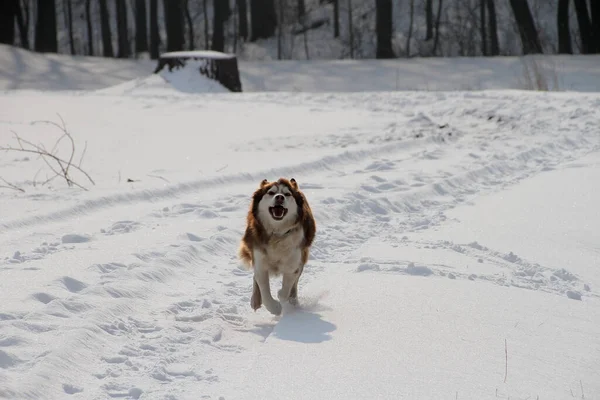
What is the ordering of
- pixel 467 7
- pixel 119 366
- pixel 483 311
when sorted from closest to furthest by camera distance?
1. pixel 119 366
2. pixel 483 311
3. pixel 467 7

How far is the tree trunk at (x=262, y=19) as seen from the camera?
41125 millimetres

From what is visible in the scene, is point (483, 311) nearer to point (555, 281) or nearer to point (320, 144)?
point (555, 281)

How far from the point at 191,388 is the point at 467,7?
145 feet

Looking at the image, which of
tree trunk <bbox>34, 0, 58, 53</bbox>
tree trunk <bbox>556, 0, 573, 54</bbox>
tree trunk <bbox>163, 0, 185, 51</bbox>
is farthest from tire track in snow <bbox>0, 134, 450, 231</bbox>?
tree trunk <bbox>34, 0, 58, 53</bbox>

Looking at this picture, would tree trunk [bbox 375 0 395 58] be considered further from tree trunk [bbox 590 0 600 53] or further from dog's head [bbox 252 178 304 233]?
dog's head [bbox 252 178 304 233]

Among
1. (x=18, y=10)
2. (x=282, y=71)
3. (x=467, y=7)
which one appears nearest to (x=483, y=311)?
Answer: (x=282, y=71)

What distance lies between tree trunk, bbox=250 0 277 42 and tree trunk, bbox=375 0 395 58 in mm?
8278

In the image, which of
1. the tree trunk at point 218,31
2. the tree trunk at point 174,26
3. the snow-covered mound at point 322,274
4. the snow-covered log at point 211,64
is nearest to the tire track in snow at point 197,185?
the snow-covered mound at point 322,274

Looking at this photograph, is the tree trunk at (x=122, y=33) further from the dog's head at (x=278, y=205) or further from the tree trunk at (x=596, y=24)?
the dog's head at (x=278, y=205)

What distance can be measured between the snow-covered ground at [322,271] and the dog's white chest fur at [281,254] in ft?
1.04

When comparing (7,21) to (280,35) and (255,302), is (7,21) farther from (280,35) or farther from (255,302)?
(255,302)

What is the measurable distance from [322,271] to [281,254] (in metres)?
1.12

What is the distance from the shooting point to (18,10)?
4081cm

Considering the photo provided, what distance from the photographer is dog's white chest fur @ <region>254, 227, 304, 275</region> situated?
5758 mm
